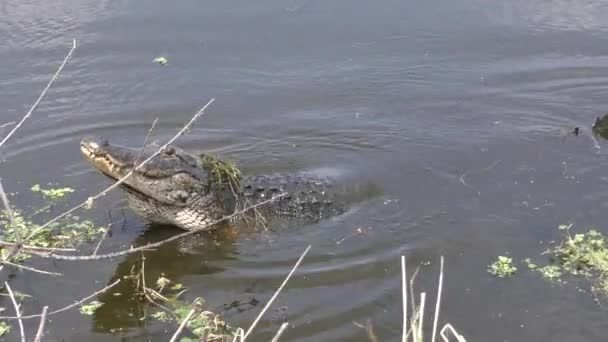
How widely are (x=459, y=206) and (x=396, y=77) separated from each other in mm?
2363

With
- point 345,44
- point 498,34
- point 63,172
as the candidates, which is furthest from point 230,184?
point 498,34

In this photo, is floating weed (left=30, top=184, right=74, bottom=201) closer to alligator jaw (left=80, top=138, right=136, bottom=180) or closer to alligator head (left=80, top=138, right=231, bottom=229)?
alligator head (left=80, top=138, right=231, bottom=229)

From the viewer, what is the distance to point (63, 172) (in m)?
7.26

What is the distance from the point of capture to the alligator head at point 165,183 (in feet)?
19.9

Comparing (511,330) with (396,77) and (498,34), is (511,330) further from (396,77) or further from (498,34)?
(498,34)

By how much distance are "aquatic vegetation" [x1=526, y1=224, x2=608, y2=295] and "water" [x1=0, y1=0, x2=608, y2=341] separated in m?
0.13

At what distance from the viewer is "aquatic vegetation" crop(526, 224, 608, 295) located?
5625 mm

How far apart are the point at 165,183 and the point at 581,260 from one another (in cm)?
295

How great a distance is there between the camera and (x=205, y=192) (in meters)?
6.62

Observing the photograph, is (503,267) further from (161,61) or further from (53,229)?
(161,61)

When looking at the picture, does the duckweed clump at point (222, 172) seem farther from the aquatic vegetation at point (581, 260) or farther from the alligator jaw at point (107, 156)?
the aquatic vegetation at point (581, 260)

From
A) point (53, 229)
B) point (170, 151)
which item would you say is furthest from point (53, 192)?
point (170, 151)

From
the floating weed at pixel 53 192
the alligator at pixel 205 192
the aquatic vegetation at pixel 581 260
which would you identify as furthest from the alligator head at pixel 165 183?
the aquatic vegetation at pixel 581 260

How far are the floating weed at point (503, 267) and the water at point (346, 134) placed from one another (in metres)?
0.07
